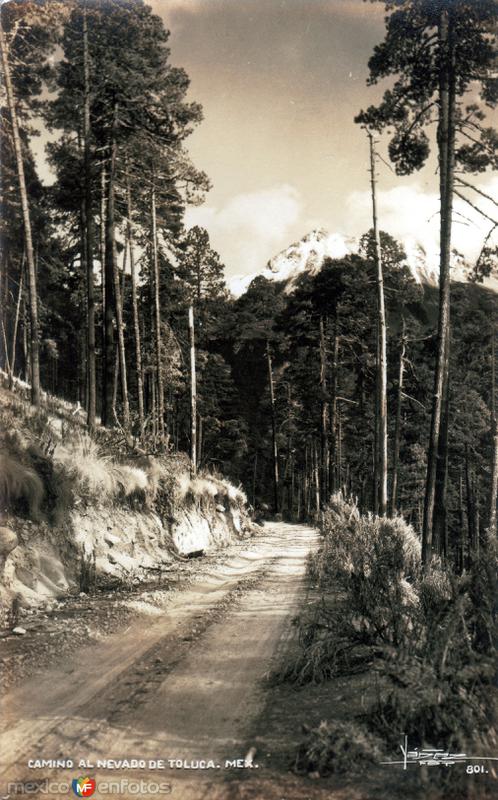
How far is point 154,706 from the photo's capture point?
3852 millimetres

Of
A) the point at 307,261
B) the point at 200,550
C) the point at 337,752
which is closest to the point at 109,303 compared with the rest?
the point at 200,550

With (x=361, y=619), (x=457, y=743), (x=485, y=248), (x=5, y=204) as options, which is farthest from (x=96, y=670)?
(x=5, y=204)

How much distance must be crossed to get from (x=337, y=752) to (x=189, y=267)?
2616cm

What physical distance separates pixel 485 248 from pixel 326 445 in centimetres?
2037

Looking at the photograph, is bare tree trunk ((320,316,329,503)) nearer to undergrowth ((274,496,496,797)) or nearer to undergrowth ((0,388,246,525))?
undergrowth ((0,388,246,525))

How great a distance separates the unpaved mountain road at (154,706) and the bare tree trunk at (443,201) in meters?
4.37

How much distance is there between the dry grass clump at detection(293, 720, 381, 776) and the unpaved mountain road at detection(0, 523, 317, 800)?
0.31 metres

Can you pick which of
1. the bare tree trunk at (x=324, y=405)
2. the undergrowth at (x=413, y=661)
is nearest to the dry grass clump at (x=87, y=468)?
the undergrowth at (x=413, y=661)

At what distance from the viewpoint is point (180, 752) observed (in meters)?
3.19

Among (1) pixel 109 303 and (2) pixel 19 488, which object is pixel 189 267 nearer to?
(1) pixel 109 303

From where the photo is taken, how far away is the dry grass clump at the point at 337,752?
9.64 feet

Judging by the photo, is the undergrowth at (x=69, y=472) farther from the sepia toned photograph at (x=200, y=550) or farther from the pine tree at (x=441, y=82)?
the pine tree at (x=441, y=82)

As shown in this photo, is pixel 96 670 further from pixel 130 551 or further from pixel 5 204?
pixel 5 204
